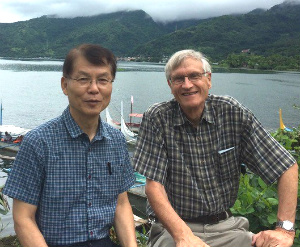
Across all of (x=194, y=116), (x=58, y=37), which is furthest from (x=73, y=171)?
(x=58, y=37)

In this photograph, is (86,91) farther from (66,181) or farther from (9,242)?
(9,242)

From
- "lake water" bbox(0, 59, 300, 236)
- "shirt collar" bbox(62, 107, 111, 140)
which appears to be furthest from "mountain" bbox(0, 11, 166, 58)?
"shirt collar" bbox(62, 107, 111, 140)

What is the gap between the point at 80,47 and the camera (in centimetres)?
170

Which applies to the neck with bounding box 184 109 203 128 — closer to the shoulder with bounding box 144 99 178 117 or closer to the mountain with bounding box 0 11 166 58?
the shoulder with bounding box 144 99 178 117

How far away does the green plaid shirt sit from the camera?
2.01m

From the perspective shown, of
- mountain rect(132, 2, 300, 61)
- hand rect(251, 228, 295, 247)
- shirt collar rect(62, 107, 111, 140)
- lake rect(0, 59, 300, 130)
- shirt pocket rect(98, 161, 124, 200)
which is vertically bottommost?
lake rect(0, 59, 300, 130)

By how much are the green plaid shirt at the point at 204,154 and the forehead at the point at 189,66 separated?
234 mm

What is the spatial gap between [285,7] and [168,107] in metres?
178

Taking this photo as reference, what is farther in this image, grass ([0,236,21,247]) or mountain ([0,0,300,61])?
mountain ([0,0,300,61])

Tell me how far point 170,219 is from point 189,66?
88cm

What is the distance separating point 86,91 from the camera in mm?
1706

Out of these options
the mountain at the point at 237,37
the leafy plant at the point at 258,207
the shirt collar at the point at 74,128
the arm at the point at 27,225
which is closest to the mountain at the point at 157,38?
the mountain at the point at 237,37

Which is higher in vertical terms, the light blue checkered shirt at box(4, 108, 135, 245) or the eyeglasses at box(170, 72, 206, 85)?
the eyeglasses at box(170, 72, 206, 85)

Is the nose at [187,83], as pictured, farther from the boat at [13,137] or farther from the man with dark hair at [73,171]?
the boat at [13,137]
